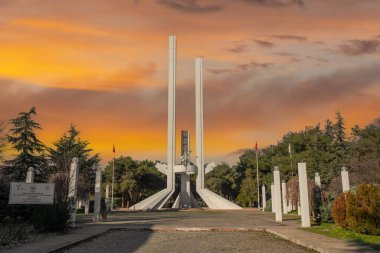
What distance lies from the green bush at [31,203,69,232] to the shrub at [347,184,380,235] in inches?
490

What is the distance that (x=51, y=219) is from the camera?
61.9 feet

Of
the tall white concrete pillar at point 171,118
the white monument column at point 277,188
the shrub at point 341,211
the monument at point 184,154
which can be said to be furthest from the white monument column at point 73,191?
the tall white concrete pillar at point 171,118

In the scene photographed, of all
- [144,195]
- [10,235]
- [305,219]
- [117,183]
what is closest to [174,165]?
[117,183]

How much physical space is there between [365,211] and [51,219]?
519 inches

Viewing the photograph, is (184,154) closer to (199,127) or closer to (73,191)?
(199,127)

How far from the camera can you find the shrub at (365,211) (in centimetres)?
1585

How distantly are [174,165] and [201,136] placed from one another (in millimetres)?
7109

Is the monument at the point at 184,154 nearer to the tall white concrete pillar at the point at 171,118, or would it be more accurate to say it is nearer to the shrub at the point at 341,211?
the tall white concrete pillar at the point at 171,118

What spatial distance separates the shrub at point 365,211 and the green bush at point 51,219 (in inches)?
490

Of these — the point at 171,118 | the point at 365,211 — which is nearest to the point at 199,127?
the point at 171,118

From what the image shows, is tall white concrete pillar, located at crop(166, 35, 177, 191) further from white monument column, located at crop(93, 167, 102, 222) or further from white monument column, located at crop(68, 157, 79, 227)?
white monument column, located at crop(68, 157, 79, 227)

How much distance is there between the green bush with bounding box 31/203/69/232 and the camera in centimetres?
1875

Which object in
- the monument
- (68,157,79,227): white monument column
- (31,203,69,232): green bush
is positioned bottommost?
(31,203,69,232): green bush

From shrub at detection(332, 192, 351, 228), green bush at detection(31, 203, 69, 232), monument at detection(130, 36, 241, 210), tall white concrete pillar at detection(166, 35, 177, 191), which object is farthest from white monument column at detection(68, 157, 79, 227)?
tall white concrete pillar at detection(166, 35, 177, 191)
